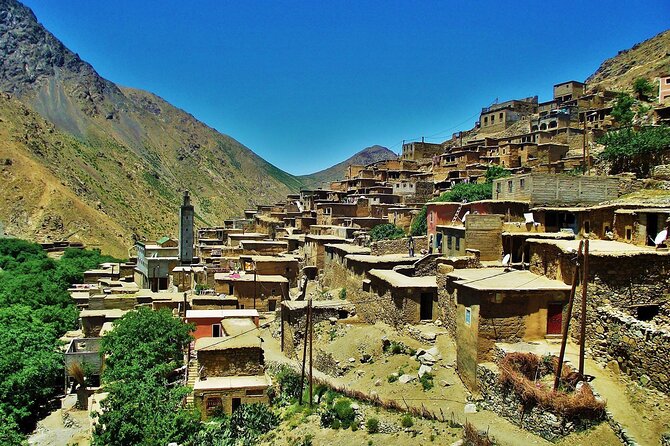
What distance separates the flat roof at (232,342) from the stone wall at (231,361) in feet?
0.33

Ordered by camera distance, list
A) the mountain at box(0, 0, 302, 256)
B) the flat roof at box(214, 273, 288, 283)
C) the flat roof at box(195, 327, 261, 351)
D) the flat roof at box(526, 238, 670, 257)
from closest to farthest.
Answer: the flat roof at box(526, 238, 670, 257) < the flat roof at box(195, 327, 261, 351) < the flat roof at box(214, 273, 288, 283) < the mountain at box(0, 0, 302, 256)

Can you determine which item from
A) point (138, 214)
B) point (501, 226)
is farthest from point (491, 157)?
point (138, 214)

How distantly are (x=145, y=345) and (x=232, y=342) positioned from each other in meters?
3.31

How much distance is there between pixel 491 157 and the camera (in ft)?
128

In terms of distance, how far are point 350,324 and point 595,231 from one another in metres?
8.67

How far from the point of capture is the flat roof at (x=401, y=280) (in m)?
16.9

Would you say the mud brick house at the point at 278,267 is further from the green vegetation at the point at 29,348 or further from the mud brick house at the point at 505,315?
the mud brick house at the point at 505,315

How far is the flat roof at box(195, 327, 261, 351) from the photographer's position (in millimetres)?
17594

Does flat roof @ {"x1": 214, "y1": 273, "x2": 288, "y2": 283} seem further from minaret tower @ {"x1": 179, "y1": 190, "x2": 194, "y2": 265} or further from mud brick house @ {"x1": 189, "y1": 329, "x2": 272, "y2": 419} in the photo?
minaret tower @ {"x1": 179, "y1": 190, "x2": 194, "y2": 265}

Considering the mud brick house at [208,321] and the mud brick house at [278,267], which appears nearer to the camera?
the mud brick house at [208,321]

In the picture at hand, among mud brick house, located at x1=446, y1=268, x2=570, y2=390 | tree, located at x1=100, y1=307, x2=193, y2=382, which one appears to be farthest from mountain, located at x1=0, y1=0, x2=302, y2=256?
mud brick house, located at x1=446, y1=268, x2=570, y2=390

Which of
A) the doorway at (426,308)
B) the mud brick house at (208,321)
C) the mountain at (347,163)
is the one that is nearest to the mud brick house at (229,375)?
the mud brick house at (208,321)

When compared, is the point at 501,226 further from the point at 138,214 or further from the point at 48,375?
the point at 138,214

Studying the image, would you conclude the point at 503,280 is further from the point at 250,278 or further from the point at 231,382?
the point at 250,278
